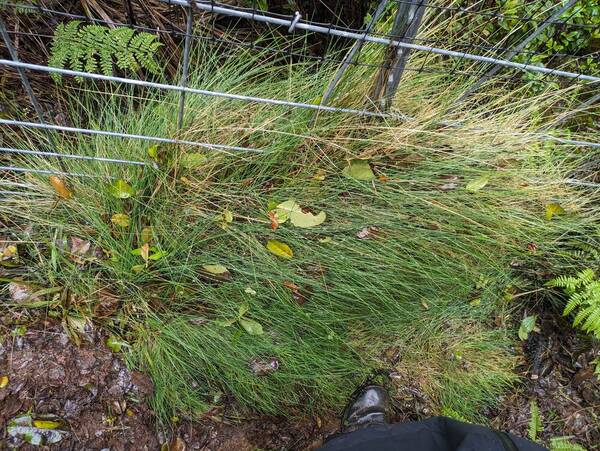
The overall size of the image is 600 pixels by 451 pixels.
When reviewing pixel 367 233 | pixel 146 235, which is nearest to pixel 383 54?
pixel 367 233

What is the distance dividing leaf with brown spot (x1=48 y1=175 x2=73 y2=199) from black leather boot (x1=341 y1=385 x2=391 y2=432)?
5.12ft

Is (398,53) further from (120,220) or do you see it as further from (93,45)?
(120,220)

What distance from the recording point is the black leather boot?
6.63 ft

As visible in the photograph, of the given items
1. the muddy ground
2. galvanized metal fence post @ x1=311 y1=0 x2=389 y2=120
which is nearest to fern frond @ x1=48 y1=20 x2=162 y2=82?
galvanized metal fence post @ x1=311 y1=0 x2=389 y2=120

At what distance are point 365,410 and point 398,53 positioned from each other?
1.56 metres

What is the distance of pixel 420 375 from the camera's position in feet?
7.09

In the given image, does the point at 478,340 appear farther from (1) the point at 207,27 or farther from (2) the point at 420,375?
(1) the point at 207,27

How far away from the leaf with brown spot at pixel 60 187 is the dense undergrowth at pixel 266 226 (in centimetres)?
3

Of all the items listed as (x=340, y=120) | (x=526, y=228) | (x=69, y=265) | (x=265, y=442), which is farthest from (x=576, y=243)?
(x=69, y=265)

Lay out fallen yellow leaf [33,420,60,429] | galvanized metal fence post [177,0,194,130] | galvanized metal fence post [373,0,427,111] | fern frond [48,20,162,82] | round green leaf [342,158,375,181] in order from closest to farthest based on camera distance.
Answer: galvanized metal fence post [177,0,194,130], galvanized metal fence post [373,0,427,111], fern frond [48,20,162,82], fallen yellow leaf [33,420,60,429], round green leaf [342,158,375,181]

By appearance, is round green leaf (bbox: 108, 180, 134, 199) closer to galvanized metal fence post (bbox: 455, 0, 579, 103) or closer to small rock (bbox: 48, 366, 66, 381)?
small rock (bbox: 48, 366, 66, 381)

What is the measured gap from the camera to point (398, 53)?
1.48 m

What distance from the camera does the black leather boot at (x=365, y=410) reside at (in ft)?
6.63

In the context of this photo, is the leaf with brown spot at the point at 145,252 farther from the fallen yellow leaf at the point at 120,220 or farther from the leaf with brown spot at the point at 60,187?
the leaf with brown spot at the point at 60,187
